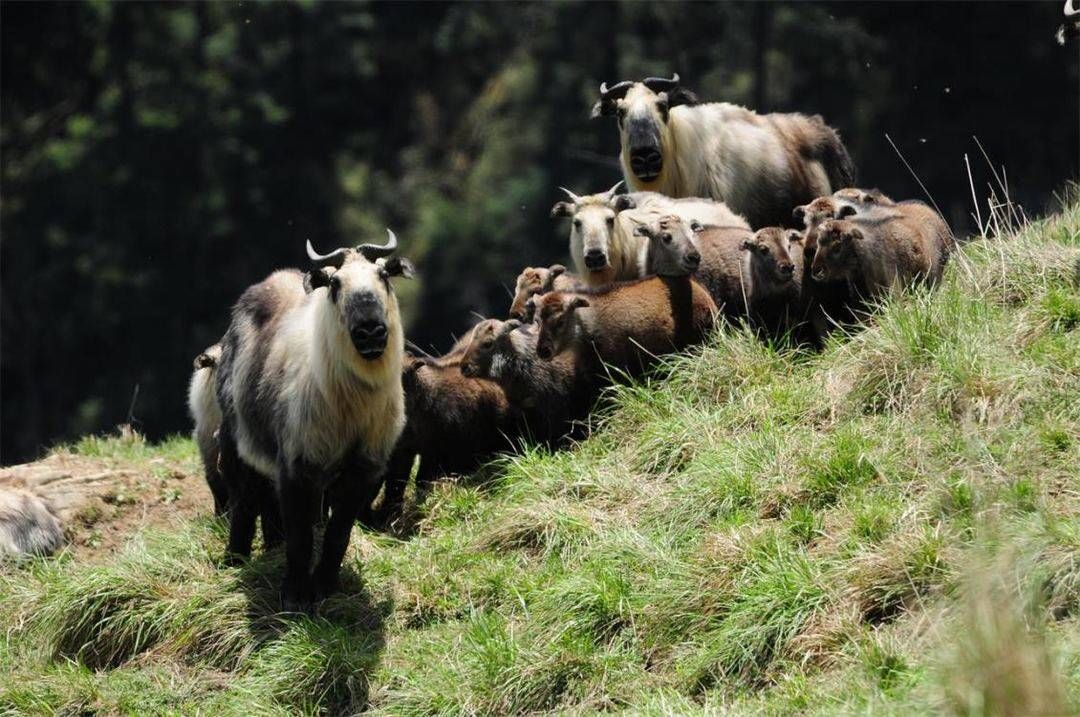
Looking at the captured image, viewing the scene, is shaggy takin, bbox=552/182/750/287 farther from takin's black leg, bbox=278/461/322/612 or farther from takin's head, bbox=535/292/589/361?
takin's black leg, bbox=278/461/322/612

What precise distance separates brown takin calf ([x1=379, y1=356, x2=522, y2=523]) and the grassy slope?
26 cm

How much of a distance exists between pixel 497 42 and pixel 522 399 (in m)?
27.3

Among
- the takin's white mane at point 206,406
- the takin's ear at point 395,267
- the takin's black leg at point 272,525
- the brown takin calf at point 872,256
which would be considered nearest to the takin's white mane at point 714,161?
the brown takin calf at point 872,256

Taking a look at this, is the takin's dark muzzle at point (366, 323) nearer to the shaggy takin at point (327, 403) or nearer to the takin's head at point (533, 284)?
the shaggy takin at point (327, 403)

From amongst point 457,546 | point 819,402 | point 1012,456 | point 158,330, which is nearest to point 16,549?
point 457,546

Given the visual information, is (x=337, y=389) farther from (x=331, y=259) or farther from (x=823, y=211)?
(x=823, y=211)

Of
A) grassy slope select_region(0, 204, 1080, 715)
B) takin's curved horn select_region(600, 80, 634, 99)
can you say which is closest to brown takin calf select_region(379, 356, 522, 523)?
grassy slope select_region(0, 204, 1080, 715)

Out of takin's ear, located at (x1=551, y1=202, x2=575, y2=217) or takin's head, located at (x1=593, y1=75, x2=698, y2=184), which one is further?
takin's head, located at (x1=593, y1=75, x2=698, y2=184)

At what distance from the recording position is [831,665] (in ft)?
25.4

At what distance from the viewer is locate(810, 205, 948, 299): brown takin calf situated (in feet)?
34.8

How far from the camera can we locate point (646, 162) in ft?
42.2

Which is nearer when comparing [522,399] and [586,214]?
[522,399]

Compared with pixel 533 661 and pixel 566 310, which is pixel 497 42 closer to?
pixel 566 310

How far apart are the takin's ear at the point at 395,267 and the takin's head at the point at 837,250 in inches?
109
